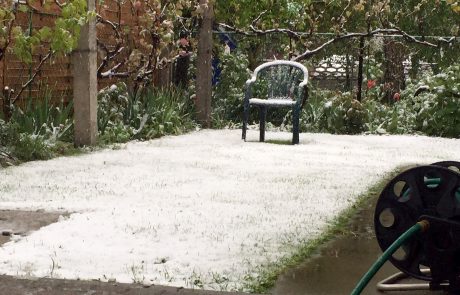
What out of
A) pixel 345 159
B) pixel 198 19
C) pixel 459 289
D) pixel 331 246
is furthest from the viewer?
pixel 198 19

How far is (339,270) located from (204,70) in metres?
7.64

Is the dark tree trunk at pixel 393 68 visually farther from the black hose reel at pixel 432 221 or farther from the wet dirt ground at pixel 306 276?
the black hose reel at pixel 432 221

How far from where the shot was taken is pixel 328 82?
40.8 feet

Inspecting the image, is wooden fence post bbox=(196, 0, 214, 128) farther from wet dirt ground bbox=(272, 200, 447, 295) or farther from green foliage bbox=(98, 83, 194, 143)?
wet dirt ground bbox=(272, 200, 447, 295)

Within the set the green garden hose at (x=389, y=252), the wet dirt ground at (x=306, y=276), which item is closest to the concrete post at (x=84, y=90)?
the wet dirt ground at (x=306, y=276)

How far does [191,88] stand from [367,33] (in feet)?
8.51

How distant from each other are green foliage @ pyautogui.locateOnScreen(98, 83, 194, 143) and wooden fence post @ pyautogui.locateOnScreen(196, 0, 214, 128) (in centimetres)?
49

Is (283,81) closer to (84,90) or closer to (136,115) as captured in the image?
(136,115)

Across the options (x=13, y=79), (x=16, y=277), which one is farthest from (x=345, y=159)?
(x=16, y=277)

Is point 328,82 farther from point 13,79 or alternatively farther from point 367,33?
point 13,79

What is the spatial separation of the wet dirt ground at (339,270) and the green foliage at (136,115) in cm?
487

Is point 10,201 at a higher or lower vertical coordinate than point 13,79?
lower

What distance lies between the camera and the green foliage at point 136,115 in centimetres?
891

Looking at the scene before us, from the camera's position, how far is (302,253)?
3.76 m
